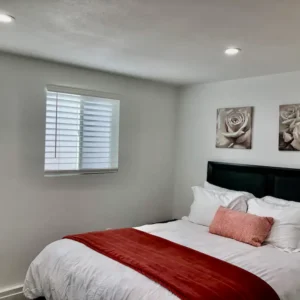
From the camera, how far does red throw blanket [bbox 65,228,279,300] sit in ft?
6.45

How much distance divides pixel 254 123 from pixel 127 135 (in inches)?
56.8

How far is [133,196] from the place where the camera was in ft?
13.2

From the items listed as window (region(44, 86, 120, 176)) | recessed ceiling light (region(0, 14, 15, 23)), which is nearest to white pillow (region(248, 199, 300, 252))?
window (region(44, 86, 120, 176))

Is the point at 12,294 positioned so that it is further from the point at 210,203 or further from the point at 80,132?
the point at 210,203

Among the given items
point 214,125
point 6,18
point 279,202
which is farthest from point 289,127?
point 6,18

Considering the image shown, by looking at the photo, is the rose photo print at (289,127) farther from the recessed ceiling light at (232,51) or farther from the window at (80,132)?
the window at (80,132)

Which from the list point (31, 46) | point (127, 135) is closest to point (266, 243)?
point (127, 135)

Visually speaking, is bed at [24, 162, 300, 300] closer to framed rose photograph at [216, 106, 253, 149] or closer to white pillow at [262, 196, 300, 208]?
white pillow at [262, 196, 300, 208]

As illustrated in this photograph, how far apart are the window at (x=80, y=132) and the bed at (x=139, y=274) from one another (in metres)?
0.86

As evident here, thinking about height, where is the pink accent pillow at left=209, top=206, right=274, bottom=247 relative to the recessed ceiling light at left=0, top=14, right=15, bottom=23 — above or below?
below

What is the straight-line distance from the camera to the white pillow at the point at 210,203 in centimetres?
337

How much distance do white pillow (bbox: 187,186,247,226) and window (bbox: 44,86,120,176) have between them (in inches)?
39.6

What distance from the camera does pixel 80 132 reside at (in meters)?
3.51

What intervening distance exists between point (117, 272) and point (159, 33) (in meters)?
1.64
